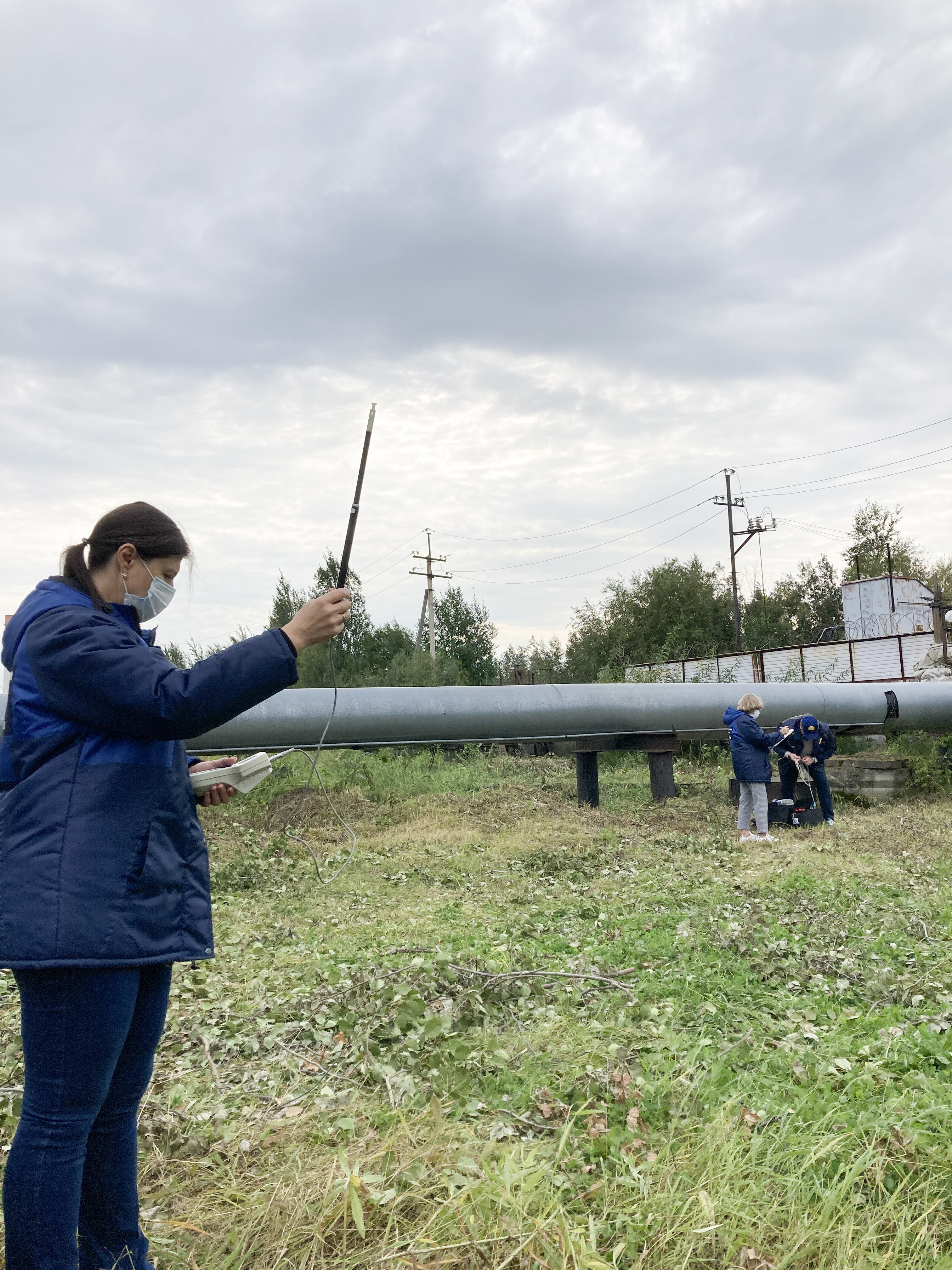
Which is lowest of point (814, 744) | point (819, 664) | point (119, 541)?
point (814, 744)

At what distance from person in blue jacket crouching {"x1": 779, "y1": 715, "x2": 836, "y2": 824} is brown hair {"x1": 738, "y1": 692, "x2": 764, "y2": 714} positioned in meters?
0.52

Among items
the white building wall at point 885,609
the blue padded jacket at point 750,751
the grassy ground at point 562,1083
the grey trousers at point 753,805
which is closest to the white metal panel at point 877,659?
the white building wall at point 885,609

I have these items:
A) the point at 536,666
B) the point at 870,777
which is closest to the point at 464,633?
the point at 536,666

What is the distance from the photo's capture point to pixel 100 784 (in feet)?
6.23

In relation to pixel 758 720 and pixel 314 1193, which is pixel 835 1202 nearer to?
pixel 314 1193

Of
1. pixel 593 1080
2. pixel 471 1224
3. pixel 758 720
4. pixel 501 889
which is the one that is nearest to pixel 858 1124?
pixel 593 1080

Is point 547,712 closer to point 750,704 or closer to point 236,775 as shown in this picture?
point 750,704

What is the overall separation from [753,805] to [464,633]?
27.5 meters

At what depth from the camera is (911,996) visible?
3855mm

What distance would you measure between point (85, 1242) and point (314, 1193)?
A: 0.56m

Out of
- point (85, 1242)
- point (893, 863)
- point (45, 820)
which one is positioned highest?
point (45, 820)

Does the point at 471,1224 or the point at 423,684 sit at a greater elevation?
the point at 423,684

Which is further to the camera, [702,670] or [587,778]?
[702,670]

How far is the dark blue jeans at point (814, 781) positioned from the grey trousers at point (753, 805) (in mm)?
700
